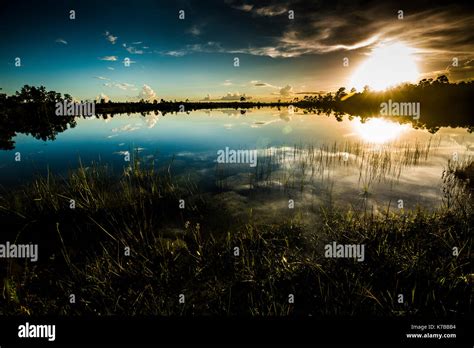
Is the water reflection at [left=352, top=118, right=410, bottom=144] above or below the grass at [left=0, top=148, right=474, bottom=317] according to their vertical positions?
above

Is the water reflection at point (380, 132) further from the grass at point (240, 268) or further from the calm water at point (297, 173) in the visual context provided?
the grass at point (240, 268)

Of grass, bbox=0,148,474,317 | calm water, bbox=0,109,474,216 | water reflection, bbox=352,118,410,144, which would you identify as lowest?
grass, bbox=0,148,474,317

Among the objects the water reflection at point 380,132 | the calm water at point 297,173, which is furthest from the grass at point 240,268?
the water reflection at point 380,132

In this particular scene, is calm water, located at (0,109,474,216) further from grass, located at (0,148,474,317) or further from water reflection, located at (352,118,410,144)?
water reflection, located at (352,118,410,144)

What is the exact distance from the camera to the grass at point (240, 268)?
3.97m

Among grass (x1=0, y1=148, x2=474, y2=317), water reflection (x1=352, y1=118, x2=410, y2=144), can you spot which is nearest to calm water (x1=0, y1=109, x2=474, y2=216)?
grass (x1=0, y1=148, x2=474, y2=317)

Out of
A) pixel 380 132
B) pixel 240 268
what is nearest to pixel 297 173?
pixel 240 268

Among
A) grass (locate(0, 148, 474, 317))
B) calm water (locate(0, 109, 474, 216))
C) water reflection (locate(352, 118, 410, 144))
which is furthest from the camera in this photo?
water reflection (locate(352, 118, 410, 144))

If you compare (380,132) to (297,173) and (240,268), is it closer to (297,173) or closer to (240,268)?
Result: (297,173)

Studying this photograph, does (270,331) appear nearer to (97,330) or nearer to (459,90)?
(97,330)

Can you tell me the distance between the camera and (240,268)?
193 inches

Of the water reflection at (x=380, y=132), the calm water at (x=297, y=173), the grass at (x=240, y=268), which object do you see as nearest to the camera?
the grass at (x=240, y=268)

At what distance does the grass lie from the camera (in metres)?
3.97

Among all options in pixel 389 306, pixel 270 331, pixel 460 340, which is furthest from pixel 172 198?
pixel 460 340
